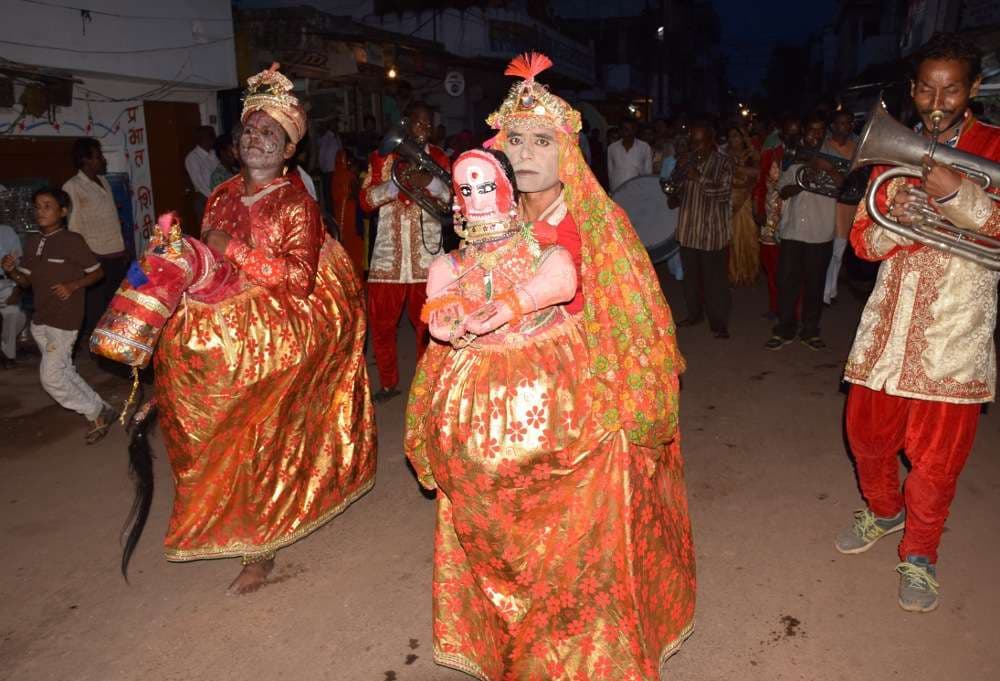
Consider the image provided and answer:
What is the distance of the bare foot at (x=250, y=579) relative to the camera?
3.64 m

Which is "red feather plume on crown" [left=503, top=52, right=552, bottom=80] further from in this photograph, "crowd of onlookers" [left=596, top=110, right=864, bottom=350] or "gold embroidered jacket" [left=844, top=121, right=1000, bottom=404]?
"crowd of onlookers" [left=596, top=110, right=864, bottom=350]

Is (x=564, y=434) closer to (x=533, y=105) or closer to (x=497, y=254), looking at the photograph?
(x=497, y=254)

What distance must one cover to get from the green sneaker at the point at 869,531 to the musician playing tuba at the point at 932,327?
307 millimetres

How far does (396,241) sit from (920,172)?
382 centimetres

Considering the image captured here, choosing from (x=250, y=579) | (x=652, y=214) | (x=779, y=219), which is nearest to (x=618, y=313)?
(x=250, y=579)

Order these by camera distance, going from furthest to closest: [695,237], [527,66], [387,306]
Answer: [695,237] → [387,306] → [527,66]

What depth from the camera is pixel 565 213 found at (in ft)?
8.80

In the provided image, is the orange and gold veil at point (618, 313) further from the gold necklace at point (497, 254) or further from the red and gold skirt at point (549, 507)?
the gold necklace at point (497, 254)

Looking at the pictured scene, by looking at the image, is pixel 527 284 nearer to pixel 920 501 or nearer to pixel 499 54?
pixel 920 501

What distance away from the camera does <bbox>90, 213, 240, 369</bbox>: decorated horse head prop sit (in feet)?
9.47

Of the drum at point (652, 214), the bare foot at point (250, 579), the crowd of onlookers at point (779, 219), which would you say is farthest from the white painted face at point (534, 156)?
the drum at point (652, 214)

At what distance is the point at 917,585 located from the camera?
3344mm

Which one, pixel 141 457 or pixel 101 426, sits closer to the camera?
pixel 141 457

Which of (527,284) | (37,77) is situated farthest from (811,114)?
(37,77)
